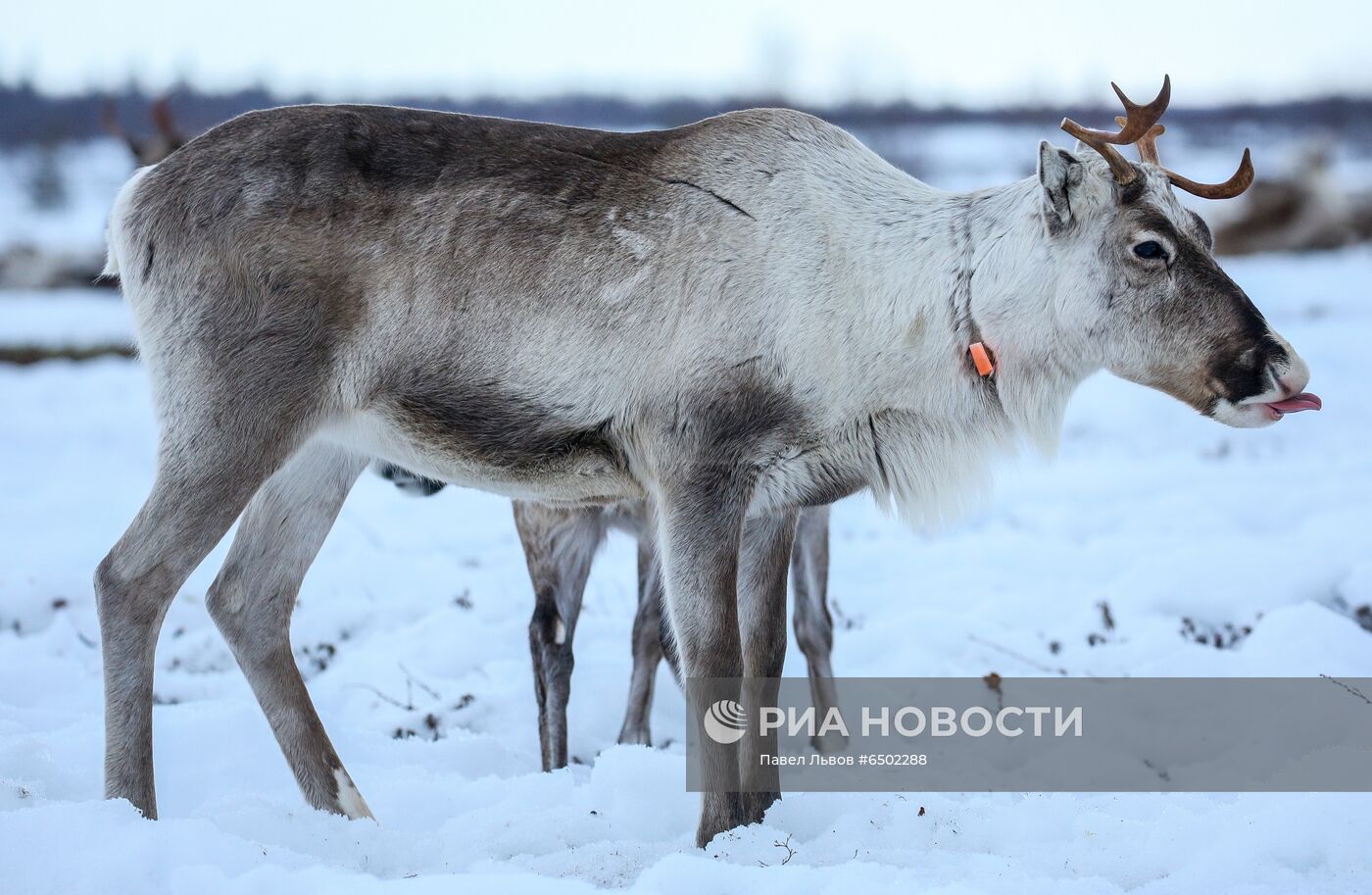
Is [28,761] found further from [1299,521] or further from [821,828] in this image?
[1299,521]

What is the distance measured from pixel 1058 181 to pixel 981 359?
0.49 metres

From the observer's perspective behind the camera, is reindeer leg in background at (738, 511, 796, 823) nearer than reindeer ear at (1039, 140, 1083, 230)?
No

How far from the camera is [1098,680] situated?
14.9 feet

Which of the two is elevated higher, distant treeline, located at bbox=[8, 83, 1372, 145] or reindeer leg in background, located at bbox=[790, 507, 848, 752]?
distant treeline, located at bbox=[8, 83, 1372, 145]

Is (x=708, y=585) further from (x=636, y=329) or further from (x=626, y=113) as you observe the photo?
(x=626, y=113)

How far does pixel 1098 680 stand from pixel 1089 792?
0.93 meters

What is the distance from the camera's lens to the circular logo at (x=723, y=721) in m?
3.37

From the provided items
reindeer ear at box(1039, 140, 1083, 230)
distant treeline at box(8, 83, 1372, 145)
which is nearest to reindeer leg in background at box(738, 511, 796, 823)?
reindeer ear at box(1039, 140, 1083, 230)

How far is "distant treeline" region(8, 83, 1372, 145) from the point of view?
38.0 metres

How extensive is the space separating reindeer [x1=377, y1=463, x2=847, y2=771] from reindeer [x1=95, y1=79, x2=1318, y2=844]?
1.03 m

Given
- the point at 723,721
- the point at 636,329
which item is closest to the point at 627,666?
the point at 723,721

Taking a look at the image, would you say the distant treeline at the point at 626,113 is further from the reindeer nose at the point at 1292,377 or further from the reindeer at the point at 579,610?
the reindeer nose at the point at 1292,377

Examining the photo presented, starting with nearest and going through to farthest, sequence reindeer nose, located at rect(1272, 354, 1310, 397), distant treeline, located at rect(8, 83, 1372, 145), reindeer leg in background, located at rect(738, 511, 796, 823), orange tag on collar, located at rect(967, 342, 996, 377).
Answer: reindeer nose, located at rect(1272, 354, 1310, 397)
orange tag on collar, located at rect(967, 342, 996, 377)
reindeer leg in background, located at rect(738, 511, 796, 823)
distant treeline, located at rect(8, 83, 1372, 145)

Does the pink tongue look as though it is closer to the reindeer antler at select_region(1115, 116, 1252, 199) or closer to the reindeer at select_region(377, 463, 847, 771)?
the reindeer antler at select_region(1115, 116, 1252, 199)
